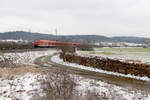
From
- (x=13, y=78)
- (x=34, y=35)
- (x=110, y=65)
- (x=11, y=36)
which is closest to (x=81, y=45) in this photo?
(x=110, y=65)

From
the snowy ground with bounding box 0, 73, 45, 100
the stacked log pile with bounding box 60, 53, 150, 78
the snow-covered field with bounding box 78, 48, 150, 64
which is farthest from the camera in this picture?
the snow-covered field with bounding box 78, 48, 150, 64

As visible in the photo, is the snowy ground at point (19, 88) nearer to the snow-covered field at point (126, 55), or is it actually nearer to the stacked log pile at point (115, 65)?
the stacked log pile at point (115, 65)

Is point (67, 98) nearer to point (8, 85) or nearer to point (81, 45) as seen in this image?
point (8, 85)

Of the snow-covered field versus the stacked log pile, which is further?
the snow-covered field

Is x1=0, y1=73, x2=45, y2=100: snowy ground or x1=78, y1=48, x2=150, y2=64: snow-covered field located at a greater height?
x1=0, y1=73, x2=45, y2=100: snowy ground

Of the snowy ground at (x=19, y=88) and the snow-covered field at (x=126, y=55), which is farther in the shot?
the snow-covered field at (x=126, y=55)

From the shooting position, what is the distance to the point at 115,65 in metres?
13.8

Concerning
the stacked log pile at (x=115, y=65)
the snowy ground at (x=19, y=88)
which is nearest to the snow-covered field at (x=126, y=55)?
the stacked log pile at (x=115, y=65)

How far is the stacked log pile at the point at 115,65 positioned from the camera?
1192cm

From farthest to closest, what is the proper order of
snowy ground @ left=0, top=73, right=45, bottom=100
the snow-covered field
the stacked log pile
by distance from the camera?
1. the snow-covered field
2. the stacked log pile
3. snowy ground @ left=0, top=73, right=45, bottom=100

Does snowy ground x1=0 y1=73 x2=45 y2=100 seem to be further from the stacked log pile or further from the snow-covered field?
the snow-covered field

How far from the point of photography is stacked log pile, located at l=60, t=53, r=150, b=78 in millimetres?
11916

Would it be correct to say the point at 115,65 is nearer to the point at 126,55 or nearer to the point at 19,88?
the point at 19,88

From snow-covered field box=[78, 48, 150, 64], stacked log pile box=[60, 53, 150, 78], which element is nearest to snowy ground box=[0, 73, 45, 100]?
stacked log pile box=[60, 53, 150, 78]
